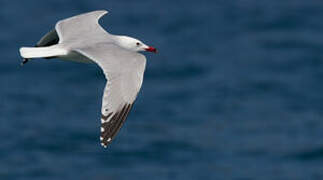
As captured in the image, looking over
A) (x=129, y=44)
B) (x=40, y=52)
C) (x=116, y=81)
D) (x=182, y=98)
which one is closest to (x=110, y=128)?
(x=116, y=81)

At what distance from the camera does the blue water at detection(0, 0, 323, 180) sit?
17281mm

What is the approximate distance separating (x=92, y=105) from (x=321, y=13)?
19.9 feet

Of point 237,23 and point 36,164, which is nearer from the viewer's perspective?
point 36,164

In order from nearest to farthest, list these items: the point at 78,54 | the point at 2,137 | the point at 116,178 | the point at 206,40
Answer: the point at 78,54, the point at 116,178, the point at 2,137, the point at 206,40

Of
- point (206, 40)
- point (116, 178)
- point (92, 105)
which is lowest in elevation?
point (116, 178)

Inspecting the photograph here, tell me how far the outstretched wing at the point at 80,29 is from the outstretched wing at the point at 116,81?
61cm

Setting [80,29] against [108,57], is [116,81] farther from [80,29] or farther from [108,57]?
[80,29]

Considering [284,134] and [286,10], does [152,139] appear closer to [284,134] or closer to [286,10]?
[284,134]

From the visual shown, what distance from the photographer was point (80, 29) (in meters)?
9.28

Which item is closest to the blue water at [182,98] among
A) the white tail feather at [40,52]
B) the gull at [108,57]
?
the gull at [108,57]

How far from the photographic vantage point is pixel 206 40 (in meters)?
20.3

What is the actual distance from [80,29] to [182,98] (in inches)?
388

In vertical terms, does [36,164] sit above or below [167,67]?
below

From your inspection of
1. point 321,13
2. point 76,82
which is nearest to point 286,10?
point 321,13
